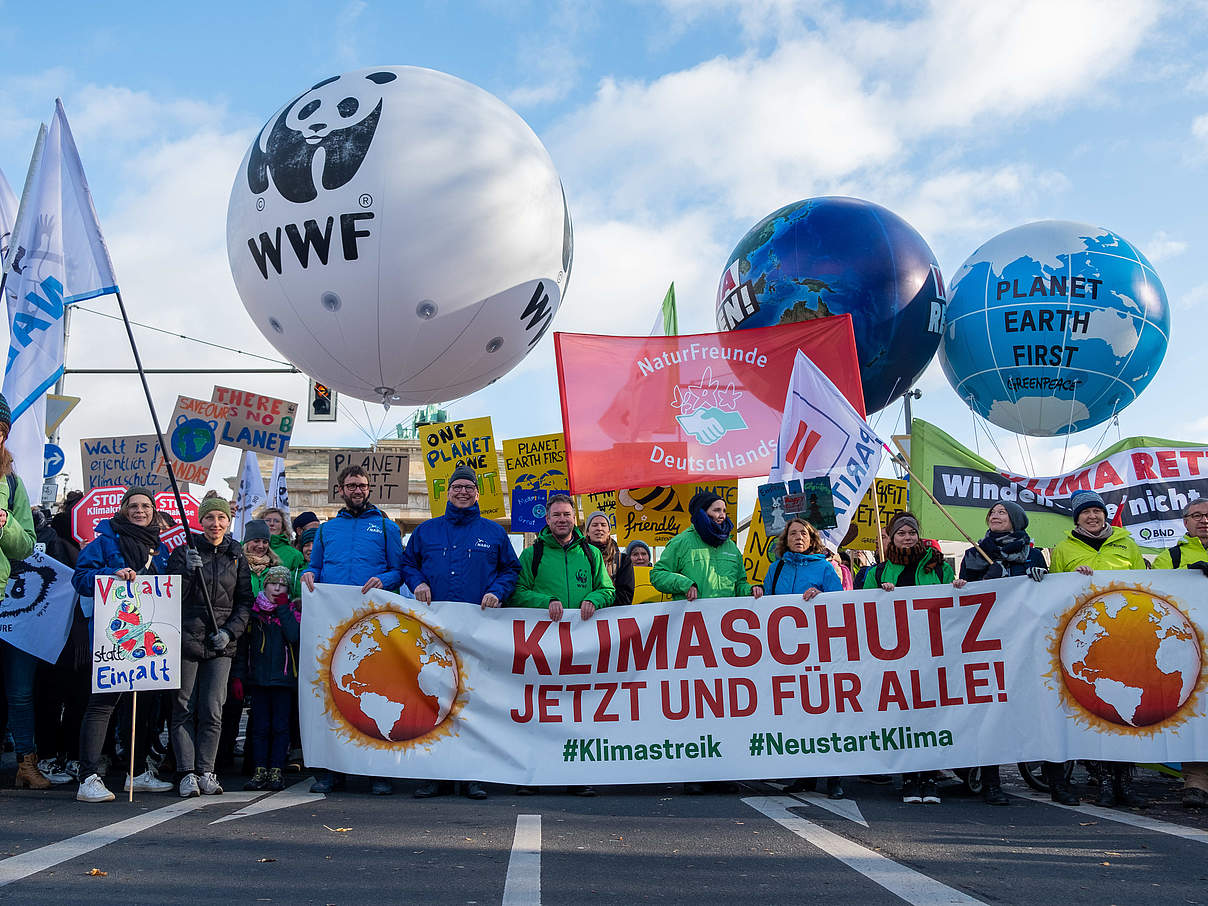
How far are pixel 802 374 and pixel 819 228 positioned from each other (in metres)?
4.95

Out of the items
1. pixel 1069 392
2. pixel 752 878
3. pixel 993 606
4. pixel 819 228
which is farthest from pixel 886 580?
pixel 1069 392

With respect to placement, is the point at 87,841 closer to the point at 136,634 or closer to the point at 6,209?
the point at 136,634

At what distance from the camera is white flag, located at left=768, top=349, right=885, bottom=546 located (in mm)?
7969

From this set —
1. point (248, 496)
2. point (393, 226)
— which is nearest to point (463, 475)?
point (393, 226)

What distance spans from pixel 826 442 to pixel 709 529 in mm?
1291

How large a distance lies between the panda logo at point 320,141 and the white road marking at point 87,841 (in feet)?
18.9

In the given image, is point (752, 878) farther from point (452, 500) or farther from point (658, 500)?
point (658, 500)

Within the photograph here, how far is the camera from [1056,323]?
13.3 meters

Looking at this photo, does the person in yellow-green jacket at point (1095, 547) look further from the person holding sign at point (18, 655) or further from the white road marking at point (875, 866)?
the person holding sign at point (18, 655)

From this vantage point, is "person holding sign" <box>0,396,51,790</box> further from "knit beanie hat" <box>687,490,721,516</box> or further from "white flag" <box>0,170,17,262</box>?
"knit beanie hat" <box>687,490,721,516</box>

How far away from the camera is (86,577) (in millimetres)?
6762

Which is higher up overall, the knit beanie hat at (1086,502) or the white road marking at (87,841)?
the knit beanie hat at (1086,502)

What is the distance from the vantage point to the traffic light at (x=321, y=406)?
19.2 m

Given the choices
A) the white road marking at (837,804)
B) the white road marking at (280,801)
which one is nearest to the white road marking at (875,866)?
the white road marking at (837,804)
